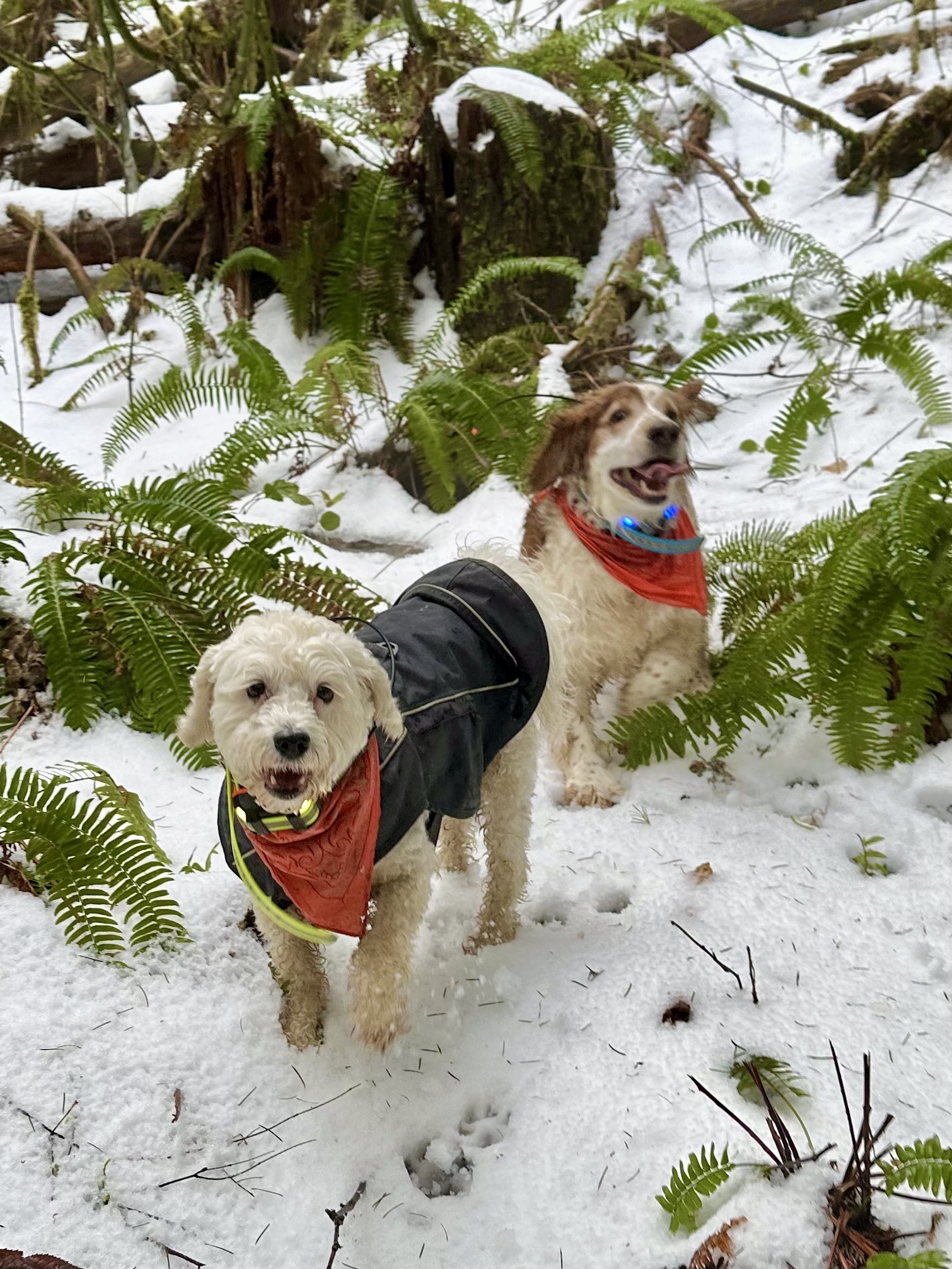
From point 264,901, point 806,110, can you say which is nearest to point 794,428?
point 264,901

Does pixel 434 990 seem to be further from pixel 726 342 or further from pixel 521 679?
pixel 726 342

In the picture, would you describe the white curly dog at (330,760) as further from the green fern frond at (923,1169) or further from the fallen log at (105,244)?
the fallen log at (105,244)

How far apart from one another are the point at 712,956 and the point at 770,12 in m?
10.4

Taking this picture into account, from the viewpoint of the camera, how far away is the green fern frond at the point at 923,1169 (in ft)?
5.81

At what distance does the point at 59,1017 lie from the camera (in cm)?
247

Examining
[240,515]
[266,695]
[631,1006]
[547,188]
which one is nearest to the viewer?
[266,695]

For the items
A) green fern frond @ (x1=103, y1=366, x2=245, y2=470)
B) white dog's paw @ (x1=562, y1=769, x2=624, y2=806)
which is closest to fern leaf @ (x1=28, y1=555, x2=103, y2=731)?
green fern frond @ (x1=103, y1=366, x2=245, y2=470)

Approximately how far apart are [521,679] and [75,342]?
249 inches

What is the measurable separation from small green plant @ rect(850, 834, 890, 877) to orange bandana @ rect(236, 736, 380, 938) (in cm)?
176

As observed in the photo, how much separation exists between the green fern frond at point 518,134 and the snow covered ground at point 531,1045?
4.49 m

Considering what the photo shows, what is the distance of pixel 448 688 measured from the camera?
2.65m

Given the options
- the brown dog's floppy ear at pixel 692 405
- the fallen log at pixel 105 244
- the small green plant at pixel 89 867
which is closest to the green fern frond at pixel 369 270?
the fallen log at pixel 105 244

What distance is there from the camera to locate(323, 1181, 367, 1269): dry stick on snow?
1933 millimetres

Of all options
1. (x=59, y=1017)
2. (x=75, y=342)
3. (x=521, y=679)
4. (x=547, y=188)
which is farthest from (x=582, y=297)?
(x=59, y=1017)
